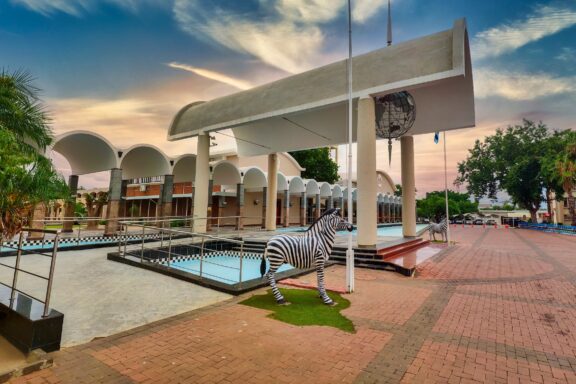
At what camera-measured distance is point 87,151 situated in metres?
15.9

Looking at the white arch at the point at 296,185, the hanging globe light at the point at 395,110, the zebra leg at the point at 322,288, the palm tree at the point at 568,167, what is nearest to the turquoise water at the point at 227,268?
the zebra leg at the point at 322,288

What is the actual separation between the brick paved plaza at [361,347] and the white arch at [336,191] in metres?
25.8

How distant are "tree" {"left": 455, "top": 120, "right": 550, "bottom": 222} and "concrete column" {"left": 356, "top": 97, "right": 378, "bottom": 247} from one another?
35.2 m

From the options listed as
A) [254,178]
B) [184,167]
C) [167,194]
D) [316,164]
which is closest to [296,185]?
[254,178]

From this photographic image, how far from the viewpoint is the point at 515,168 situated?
3747 centimetres

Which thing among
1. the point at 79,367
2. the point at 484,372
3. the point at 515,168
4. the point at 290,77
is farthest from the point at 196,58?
the point at 515,168

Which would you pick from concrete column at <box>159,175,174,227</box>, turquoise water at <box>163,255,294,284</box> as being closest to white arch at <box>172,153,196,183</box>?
concrete column at <box>159,175,174,227</box>

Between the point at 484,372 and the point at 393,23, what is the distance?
11.1 m

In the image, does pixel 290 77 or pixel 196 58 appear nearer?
pixel 196 58

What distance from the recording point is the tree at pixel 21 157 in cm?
450

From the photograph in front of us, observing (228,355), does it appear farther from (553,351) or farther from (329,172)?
(329,172)

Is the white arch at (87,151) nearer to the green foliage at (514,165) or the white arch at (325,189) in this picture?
the white arch at (325,189)

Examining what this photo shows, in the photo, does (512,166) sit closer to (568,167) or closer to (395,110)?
(568,167)

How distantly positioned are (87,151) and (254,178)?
39.5 feet
